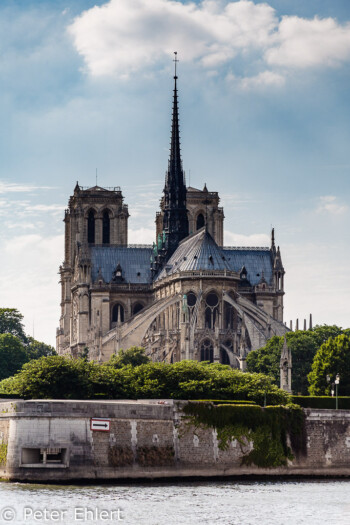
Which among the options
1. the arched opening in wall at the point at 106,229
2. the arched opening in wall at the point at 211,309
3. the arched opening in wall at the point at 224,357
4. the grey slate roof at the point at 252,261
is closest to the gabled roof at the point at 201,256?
the arched opening in wall at the point at 211,309

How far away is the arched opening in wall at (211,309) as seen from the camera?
143m

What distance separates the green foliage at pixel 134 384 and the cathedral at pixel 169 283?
42465 millimetres

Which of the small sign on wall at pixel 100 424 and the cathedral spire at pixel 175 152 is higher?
the cathedral spire at pixel 175 152

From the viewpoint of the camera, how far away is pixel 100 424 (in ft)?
234

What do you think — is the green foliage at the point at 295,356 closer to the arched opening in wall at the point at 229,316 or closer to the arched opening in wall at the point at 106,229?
the arched opening in wall at the point at 229,316

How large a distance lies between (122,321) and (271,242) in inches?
777

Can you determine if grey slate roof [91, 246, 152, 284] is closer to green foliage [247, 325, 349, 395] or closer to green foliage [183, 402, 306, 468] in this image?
green foliage [247, 325, 349, 395]

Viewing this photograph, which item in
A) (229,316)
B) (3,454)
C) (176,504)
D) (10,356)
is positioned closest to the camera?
(176,504)

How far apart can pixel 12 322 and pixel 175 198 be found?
2349 cm

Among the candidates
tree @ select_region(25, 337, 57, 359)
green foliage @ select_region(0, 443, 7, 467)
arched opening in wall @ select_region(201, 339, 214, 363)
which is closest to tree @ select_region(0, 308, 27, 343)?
tree @ select_region(25, 337, 57, 359)

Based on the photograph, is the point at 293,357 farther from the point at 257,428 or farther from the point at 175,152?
the point at 257,428

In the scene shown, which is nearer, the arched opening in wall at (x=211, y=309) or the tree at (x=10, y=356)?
the tree at (x=10, y=356)

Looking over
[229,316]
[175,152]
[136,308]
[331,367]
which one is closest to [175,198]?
[175,152]

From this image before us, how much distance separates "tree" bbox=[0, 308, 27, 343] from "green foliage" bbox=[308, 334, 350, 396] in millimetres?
66410
